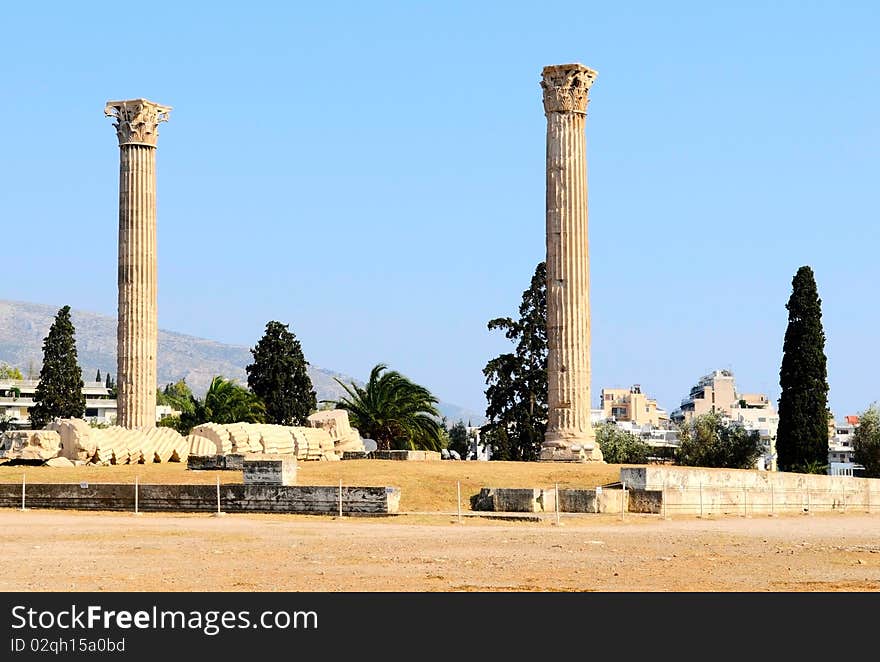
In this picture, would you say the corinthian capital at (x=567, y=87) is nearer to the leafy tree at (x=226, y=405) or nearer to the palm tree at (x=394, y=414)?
the palm tree at (x=394, y=414)

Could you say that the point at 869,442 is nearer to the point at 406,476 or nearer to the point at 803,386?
the point at 803,386

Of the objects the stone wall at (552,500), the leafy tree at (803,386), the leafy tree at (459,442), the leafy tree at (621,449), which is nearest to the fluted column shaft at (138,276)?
the stone wall at (552,500)

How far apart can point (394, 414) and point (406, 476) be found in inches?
899

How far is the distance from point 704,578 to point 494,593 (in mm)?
2595

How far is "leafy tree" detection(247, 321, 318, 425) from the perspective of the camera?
63.8 meters

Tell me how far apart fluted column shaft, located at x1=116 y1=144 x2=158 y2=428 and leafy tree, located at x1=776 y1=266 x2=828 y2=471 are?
2136 cm

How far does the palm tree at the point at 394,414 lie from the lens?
52.3m

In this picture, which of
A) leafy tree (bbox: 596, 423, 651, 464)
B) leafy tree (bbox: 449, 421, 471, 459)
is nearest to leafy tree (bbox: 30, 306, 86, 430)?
leafy tree (bbox: 596, 423, 651, 464)

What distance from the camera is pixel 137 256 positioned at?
41.2 metres

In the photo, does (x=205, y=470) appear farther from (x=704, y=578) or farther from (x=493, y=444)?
(x=493, y=444)

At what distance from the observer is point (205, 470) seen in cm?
3123

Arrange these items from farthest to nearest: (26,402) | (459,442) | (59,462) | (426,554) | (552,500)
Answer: (26,402) → (459,442) → (59,462) → (552,500) → (426,554)

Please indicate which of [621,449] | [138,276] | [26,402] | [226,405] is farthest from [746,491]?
[26,402]
